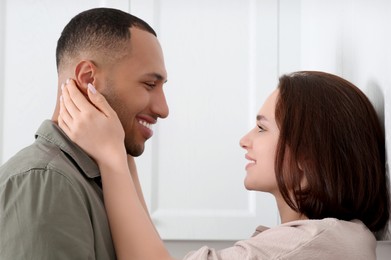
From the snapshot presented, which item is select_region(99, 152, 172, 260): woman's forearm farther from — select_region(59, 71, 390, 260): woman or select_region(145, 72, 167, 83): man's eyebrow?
select_region(145, 72, 167, 83): man's eyebrow

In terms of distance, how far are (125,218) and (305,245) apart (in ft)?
1.11

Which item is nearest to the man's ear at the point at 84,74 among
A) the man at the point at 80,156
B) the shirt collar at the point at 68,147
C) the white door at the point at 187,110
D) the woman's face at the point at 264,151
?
the man at the point at 80,156

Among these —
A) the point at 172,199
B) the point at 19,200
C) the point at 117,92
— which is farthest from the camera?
the point at 172,199

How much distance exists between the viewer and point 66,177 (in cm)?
112

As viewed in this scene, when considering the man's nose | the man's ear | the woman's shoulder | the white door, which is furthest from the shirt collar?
the white door

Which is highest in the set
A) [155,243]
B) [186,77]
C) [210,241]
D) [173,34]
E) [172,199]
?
[173,34]

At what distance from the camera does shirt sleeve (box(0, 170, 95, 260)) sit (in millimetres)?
1046

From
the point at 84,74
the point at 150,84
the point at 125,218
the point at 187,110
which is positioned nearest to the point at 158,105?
the point at 150,84

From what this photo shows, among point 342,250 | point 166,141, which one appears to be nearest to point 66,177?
point 342,250

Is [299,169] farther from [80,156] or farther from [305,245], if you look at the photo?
[80,156]

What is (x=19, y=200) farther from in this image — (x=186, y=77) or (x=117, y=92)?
(x=186, y=77)

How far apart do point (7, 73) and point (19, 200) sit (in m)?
1.17

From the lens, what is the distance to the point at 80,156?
1244 mm

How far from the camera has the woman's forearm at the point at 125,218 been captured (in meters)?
1.22
